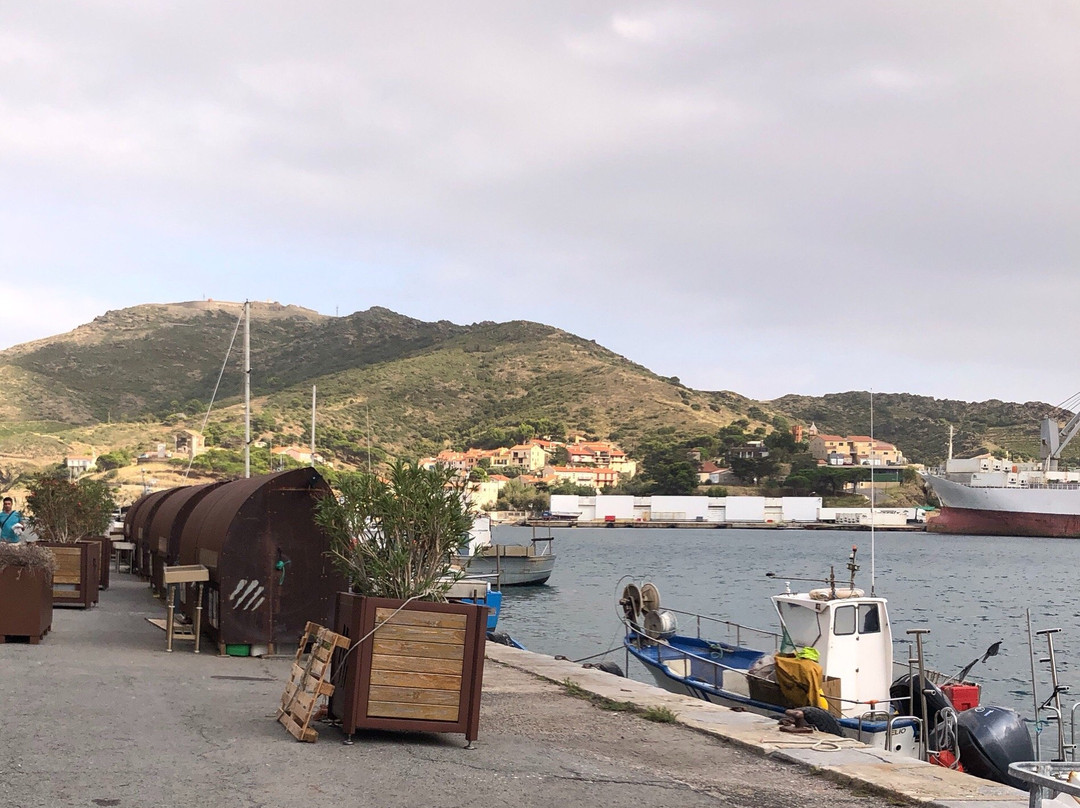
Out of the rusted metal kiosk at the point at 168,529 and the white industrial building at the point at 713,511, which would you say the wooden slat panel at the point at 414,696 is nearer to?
the rusted metal kiosk at the point at 168,529

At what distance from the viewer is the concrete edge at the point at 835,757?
335 inches

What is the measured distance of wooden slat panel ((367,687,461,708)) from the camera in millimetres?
9422

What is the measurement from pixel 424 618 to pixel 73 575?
45.9ft

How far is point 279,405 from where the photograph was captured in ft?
450

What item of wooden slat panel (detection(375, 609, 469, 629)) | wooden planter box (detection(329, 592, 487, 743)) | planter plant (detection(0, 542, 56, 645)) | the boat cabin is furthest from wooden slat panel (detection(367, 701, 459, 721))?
the boat cabin

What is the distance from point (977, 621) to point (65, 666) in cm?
4296

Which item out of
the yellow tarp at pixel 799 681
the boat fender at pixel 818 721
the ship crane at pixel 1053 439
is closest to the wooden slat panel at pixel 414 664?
the boat fender at pixel 818 721

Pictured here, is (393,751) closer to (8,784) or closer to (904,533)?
(8,784)

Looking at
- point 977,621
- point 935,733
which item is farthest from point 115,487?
point 935,733

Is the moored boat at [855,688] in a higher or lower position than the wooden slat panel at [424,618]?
lower

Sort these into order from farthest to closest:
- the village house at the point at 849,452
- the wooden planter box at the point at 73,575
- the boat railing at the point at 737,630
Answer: the village house at the point at 849,452 < the wooden planter box at the point at 73,575 < the boat railing at the point at 737,630

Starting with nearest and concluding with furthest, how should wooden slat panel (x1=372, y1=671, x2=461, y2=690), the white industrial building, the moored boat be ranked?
1. wooden slat panel (x1=372, y1=671, x2=461, y2=690)
2. the moored boat
3. the white industrial building

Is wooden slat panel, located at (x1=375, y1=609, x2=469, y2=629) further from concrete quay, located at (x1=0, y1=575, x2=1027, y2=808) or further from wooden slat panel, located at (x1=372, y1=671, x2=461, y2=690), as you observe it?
concrete quay, located at (x1=0, y1=575, x2=1027, y2=808)

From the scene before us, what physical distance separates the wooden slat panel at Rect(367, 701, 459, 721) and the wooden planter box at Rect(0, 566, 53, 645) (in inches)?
305
